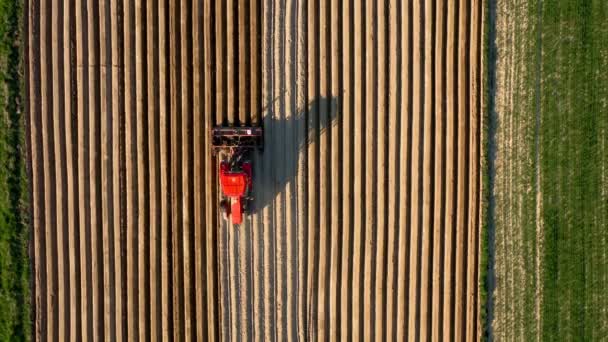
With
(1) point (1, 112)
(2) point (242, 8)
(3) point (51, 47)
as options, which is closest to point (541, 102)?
(2) point (242, 8)

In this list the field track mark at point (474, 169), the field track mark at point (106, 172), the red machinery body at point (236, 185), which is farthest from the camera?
the field track mark at point (106, 172)

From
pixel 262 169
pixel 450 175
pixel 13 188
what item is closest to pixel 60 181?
pixel 13 188

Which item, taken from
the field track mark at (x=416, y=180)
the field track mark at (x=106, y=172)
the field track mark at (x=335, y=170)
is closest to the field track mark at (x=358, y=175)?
the field track mark at (x=335, y=170)

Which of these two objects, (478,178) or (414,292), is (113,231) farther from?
(478,178)

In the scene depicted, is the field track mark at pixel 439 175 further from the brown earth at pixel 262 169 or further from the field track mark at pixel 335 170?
the field track mark at pixel 335 170

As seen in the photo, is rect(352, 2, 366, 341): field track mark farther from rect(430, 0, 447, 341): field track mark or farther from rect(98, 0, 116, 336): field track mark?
rect(98, 0, 116, 336): field track mark

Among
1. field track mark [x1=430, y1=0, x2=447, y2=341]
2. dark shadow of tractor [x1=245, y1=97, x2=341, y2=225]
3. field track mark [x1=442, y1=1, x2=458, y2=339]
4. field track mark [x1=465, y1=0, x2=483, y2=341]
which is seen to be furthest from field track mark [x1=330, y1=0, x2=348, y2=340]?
field track mark [x1=465, y1=0, x2=483, y2=341]
